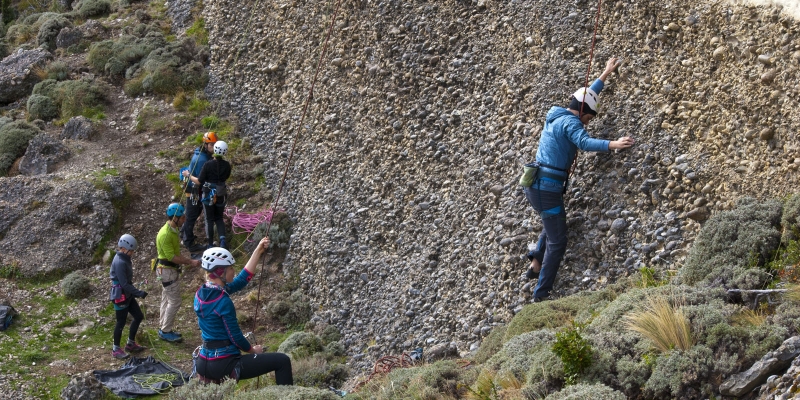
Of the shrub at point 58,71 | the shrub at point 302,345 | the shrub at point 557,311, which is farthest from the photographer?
the shrub at point 58,71

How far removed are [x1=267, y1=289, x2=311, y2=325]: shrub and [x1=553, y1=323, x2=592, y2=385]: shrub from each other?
7219mm

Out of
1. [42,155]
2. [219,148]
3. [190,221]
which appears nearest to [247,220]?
[190,221]

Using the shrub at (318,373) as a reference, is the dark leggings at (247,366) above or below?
above

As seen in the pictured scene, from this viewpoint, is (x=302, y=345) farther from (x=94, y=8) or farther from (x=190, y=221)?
(x=94, y=8)

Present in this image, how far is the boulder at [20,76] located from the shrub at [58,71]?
0.49 metres

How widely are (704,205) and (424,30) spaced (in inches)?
261

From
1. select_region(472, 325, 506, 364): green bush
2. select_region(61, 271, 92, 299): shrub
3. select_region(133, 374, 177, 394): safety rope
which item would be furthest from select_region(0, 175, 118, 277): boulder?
select_region(472, 325, 506, 364): green bush

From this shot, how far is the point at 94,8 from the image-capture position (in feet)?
80.2

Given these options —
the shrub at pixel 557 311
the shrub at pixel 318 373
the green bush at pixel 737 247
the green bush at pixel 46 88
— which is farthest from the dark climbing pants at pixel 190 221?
the green bush at pixel 737 247

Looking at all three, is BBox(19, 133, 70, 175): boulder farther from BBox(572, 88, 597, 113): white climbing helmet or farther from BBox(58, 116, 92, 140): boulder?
BBox(572, 88, 597, 113): white climbing helmet

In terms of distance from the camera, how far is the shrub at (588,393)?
6039mm

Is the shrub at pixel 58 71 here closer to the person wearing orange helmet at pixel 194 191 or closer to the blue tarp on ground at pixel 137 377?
the person wearing orange helmet at pixel 194 191

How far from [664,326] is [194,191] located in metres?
10.6

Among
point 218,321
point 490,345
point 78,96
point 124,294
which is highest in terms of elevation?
point 78,96
